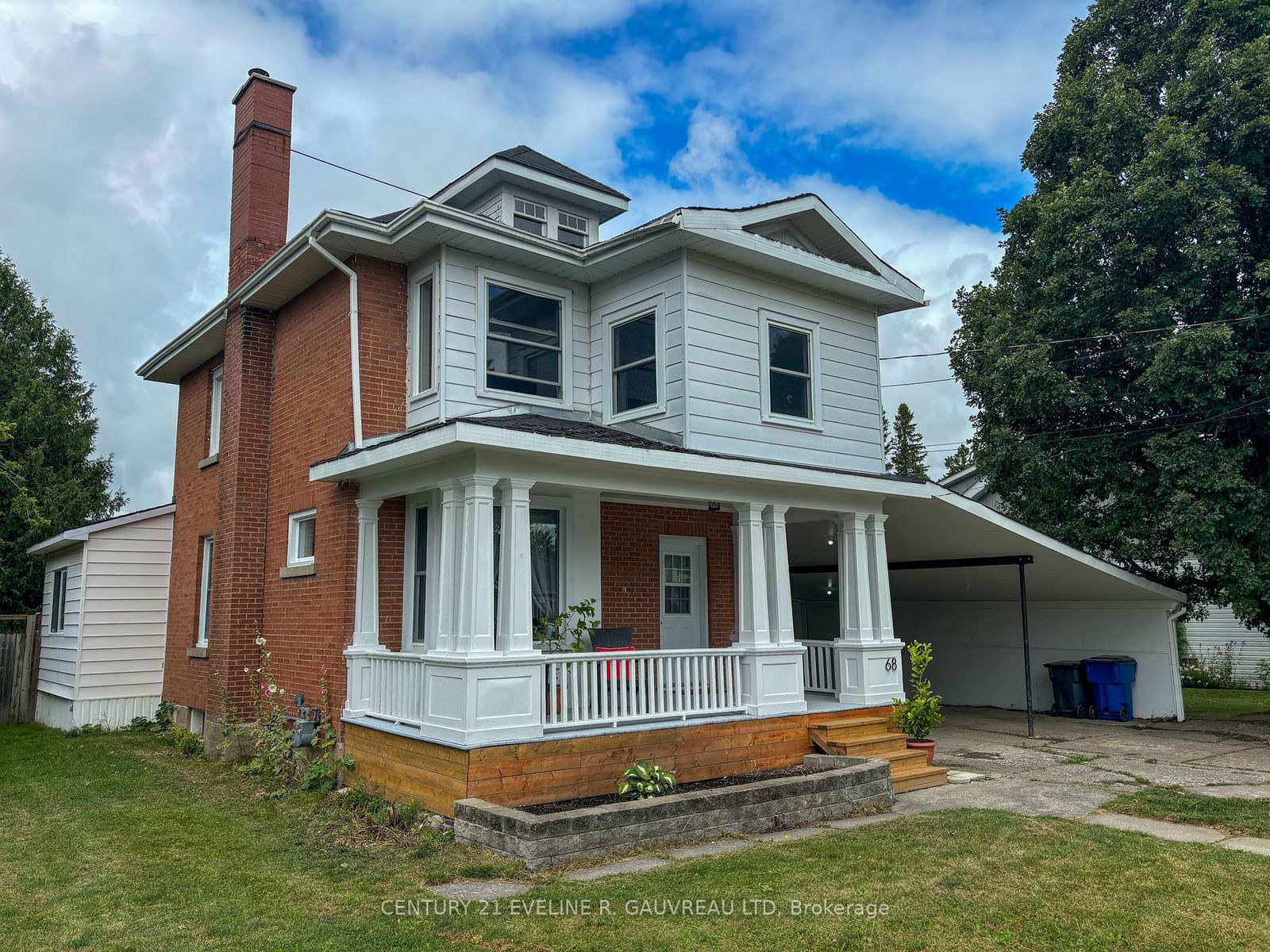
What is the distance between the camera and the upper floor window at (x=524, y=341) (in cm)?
1063

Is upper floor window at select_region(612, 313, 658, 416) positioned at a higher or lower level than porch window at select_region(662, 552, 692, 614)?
higher

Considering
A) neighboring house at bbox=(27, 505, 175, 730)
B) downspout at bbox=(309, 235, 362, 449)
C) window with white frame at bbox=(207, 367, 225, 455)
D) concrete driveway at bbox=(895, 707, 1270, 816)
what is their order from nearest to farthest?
concrete driveway at bbox=(895, 707, 1270, 816), downspout at bbox=(309, 235, 362, 449), window with white frame at bbox=(207, 367, 225, 455), neighboring house at bbox=(27, 505, 175, 730)

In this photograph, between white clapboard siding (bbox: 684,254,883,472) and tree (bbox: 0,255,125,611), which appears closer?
white clapboard siding (bbox: 684,254,883,472)

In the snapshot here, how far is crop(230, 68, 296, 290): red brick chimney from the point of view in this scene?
1298 centimetres

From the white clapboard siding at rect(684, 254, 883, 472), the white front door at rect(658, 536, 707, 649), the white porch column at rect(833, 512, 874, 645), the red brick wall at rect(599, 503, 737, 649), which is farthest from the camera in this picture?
the white front door at rect(658, 536, 707, 649)

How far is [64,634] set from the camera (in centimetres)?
1566

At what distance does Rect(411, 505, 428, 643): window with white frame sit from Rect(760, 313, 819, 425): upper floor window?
4.38 m

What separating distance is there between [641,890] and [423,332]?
6783mm

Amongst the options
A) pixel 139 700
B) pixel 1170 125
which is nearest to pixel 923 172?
pixel 1170 125

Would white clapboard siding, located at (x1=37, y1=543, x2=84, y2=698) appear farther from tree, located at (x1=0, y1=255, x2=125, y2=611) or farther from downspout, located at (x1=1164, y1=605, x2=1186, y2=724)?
downspout, located at (x1=1164, y1=605, x2=1186, y2=724)

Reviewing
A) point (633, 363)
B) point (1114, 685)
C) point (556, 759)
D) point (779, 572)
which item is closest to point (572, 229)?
point (633, 363)

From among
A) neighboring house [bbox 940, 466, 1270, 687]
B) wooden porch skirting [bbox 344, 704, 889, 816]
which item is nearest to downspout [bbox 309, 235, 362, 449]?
wooden porch skirting [bbox 344, 704, 889, 816]

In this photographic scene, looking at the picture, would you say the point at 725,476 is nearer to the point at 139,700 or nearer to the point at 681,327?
the point at 681,327

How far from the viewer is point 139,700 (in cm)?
1519
